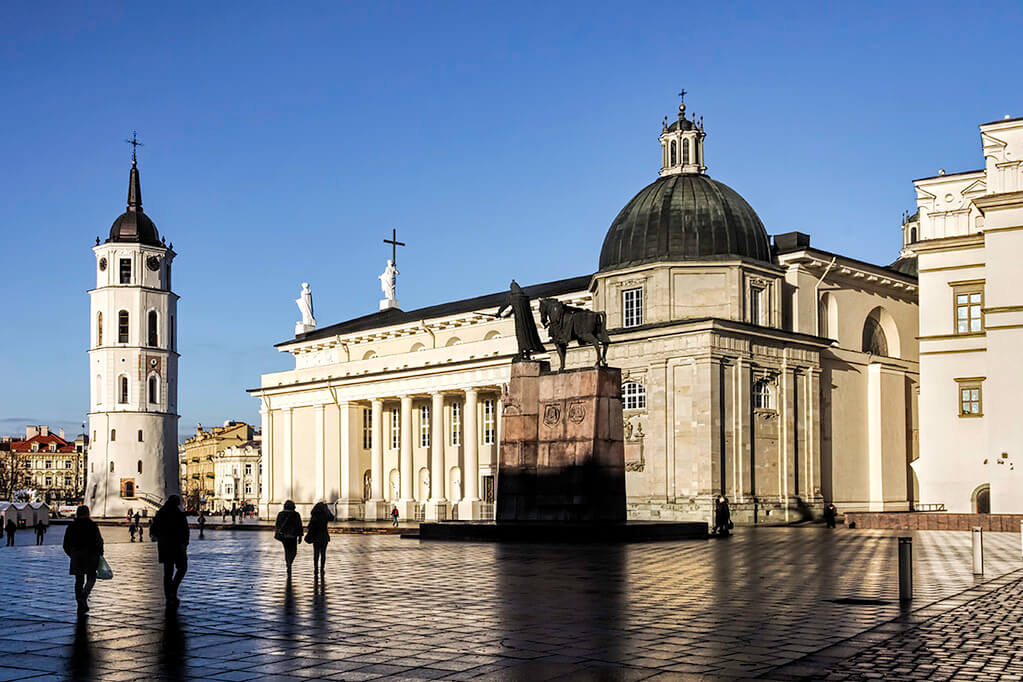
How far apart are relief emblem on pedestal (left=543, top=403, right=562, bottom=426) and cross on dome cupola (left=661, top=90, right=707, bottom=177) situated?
3095cm

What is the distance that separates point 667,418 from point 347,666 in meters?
43.8

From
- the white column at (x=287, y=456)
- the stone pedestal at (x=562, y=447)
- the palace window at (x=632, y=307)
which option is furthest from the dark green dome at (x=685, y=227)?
the white column at (x=287, y=456)

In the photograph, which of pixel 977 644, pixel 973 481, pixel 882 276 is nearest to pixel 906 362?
pixel 882 276

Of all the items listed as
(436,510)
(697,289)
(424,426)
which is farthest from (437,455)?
(697,289)

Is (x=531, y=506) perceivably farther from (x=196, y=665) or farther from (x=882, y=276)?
(x=882, y=276)

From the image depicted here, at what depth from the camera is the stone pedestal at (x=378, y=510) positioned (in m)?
76.5

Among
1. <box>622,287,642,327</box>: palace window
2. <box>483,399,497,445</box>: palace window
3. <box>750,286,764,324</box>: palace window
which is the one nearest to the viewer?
<box>750,286,764,324</box>: palace window

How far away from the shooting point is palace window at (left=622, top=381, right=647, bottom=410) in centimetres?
5606

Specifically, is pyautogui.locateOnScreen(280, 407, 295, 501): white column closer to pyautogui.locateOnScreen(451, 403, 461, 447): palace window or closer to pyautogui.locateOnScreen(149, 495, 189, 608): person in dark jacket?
pyautogui.locateOnScreen(451, 403, 461, 447): palace window

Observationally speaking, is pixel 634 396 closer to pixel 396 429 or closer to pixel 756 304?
pixel 756 304

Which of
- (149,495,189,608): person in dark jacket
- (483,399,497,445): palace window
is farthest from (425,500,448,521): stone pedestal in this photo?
(149,495,189,608): person in dark jacket

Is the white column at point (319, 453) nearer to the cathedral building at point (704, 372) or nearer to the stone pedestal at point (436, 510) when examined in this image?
the cathedral building at point (704, 372)

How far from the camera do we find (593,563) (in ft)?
81.2

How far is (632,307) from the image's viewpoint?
58125mm
